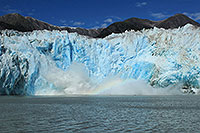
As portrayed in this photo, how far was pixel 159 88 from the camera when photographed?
26.0 meters

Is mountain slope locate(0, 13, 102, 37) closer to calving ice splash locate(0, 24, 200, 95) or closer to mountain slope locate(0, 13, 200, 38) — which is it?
mountain slope locate(0, 13, 200, 38)

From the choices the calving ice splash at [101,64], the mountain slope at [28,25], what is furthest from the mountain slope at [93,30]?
the calving ice splash at [101,64]

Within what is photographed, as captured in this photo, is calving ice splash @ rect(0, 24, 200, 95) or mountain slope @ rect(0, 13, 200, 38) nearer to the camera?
calving ice splash @ rect(0, 24, 200, 95)

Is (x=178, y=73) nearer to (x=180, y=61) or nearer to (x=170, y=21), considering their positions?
(x=180, y=61)

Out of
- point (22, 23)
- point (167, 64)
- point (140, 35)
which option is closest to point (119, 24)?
point (22, 23)

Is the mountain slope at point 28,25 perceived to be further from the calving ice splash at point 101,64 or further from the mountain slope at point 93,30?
the calving ice splash at point 101,64

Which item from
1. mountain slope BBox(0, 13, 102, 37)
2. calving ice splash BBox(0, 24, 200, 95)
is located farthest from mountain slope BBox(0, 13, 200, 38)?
calving ice splash BBox(0, 24, 200, 95)

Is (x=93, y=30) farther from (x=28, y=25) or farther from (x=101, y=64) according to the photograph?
(x=101, y=64)

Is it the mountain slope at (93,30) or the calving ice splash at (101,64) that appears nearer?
the calving ice splash at (101,64)

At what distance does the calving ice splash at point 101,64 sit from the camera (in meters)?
24.8

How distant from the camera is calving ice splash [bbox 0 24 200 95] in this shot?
81.3 ft

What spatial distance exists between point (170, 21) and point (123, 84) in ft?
168

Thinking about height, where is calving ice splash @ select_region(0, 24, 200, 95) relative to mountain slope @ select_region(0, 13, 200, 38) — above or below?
below

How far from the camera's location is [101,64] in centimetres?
2814
